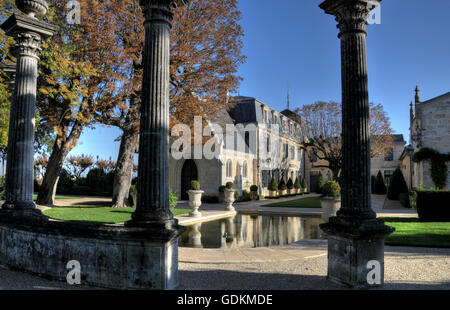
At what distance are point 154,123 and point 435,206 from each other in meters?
14.0

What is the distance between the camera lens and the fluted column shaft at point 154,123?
4.80 m

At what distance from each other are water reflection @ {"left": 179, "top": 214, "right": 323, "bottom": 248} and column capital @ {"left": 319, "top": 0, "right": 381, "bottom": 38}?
6063mm

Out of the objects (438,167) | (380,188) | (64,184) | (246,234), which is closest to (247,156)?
(438,167)

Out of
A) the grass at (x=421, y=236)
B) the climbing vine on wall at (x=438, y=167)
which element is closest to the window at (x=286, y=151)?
the climbing vine on wall at (x=438, y=167)

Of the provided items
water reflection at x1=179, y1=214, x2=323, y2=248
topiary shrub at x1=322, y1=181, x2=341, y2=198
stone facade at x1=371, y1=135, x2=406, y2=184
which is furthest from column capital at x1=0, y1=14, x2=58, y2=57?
stone facade at x1=371, y1=135, x2=406, y2=184

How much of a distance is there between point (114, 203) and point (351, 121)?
14132 mm

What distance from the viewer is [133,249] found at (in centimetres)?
459

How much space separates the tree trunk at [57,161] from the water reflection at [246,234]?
793cm

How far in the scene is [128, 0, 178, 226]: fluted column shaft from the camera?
4.80 meters

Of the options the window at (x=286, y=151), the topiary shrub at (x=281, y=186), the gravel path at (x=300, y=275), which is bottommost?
the gravel path at (x=300, y=275)

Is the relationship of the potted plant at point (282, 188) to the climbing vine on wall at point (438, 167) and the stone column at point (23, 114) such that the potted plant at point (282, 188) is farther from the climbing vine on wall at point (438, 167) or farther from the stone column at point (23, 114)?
the stone column at point (23, 114)

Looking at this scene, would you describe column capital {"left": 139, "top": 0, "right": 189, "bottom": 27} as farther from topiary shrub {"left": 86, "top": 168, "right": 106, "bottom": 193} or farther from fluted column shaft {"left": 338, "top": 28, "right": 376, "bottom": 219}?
topiary shrub {"left": 86, "top": 168, "right": 106, "bottom": 193}
